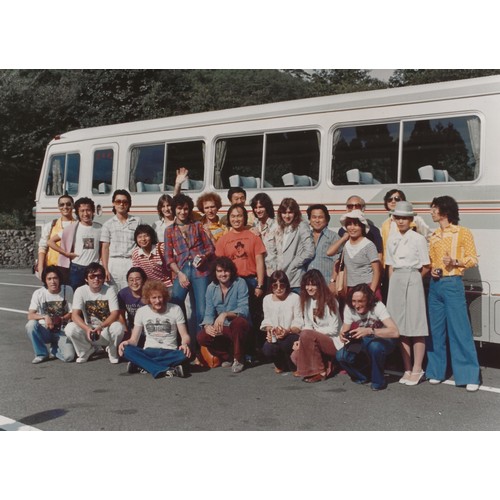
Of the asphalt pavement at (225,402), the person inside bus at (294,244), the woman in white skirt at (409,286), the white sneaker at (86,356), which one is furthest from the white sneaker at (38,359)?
the woman in white skirt at (409,286)

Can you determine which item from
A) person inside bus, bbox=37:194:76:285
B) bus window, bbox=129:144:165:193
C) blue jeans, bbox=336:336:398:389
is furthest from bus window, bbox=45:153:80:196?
blue jeans, bbox=336:336:398:389

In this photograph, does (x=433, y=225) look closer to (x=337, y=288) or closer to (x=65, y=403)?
(x=337, y=288)

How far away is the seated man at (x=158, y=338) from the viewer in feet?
22.1

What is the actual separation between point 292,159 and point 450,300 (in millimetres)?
2994

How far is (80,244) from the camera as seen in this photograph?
8.00m

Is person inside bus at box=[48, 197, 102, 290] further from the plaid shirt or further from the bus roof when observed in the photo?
the bus roof

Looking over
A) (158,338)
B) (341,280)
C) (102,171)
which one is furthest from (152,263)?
(102,171)

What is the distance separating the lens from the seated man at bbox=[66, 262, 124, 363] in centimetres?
739

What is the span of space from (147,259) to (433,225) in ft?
10.5

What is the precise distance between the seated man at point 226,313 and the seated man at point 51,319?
1.65 meters

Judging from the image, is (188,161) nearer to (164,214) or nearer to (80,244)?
(164,214)

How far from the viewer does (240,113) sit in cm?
909

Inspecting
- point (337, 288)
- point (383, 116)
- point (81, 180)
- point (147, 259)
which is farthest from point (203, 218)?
point (81, 180)

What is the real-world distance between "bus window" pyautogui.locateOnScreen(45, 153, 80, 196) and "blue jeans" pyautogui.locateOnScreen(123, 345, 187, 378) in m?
5.58
